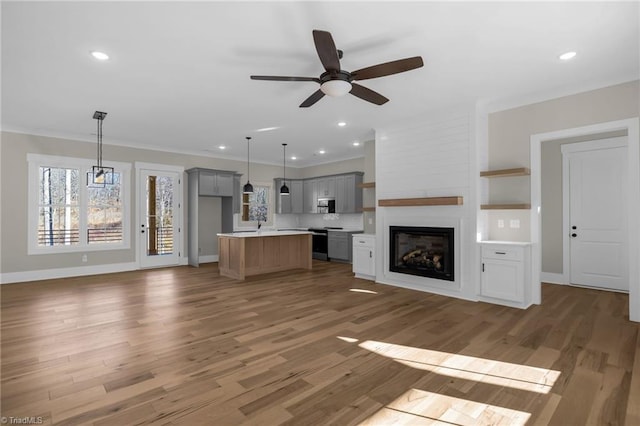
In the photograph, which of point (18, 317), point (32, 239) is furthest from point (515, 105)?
point (32, 239)

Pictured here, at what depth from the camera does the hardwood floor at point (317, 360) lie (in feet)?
6.95

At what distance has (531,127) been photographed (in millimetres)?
4586

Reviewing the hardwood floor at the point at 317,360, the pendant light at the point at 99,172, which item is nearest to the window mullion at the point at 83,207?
the pendant light at the point at 99,172

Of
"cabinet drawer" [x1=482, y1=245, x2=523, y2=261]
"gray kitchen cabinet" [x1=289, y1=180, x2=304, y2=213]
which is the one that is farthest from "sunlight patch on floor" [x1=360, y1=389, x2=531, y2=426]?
"gray kitchen cabinet" [x1=289, y1=180, x2=304, y2=213]

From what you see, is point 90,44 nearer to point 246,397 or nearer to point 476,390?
point 246,397

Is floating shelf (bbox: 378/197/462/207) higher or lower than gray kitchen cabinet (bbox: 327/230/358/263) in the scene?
higher

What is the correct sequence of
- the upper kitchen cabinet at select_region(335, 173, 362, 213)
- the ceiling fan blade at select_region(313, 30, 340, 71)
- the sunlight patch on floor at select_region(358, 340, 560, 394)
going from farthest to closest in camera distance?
the upper kitchen cabinet at select_region(335, 173, 362, 213)
the sunlight patch on floor at select_region(358, 340, 560, 394)
the ceiling fan blade at select_region(313, 30, 340, 71)

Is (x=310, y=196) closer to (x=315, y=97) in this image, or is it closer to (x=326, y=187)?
(x=326, y=187)

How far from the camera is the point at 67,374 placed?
103 inches

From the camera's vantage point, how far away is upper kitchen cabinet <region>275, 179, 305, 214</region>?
10000 millimetres

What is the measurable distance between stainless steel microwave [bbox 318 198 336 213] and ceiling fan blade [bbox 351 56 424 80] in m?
6.10

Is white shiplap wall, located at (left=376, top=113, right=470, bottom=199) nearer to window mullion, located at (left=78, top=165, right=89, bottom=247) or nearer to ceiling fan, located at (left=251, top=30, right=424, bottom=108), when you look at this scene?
ceiling fan, located at (left=251, top=30, right=424, bottom=108)

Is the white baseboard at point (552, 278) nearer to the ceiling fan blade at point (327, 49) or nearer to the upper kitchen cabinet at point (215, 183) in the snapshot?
the ceiling fan blade at point (327, 49)

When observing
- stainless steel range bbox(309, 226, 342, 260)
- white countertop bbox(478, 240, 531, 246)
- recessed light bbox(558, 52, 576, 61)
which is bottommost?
stainless steel range bbox(309, 226, 342, 260)
